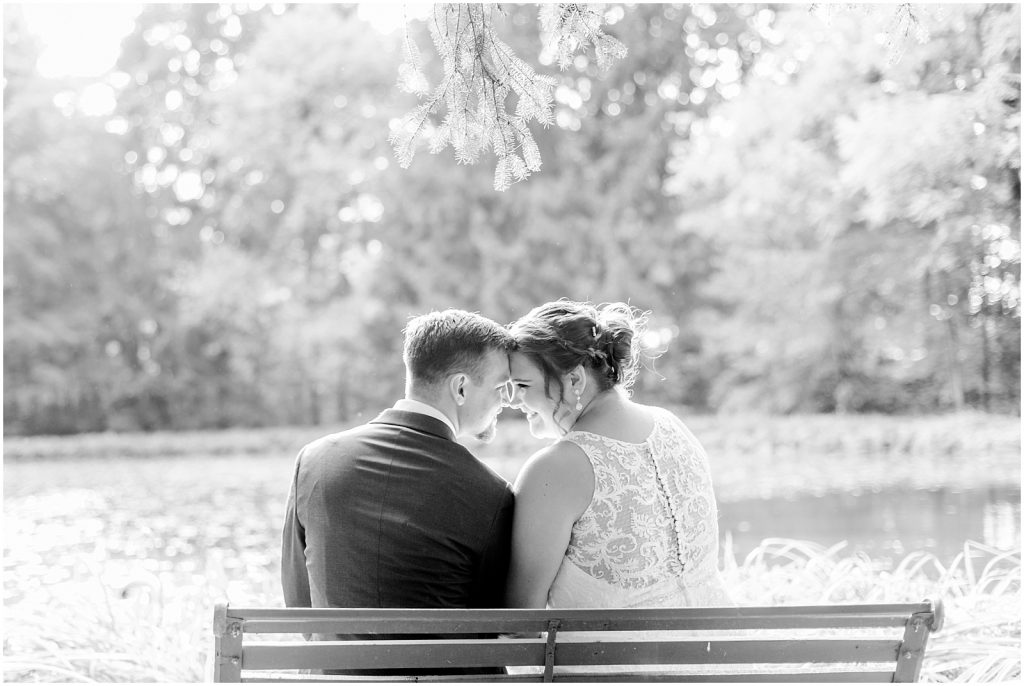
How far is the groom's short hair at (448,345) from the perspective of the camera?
188 centimetres

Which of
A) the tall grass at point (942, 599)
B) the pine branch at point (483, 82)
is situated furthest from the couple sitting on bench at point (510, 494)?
the tall grass at point (942, 599)

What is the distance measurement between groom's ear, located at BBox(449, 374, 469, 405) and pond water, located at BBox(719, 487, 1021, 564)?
19.9ft

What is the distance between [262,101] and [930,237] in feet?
36.2

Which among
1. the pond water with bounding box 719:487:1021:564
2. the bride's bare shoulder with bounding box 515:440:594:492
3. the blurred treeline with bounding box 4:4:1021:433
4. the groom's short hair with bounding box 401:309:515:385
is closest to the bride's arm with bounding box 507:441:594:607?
the bride's bare shoulder with bounding box 515:440:594:492

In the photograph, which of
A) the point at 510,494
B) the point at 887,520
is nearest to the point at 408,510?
the point at 510,494

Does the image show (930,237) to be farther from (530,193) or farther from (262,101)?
(262,101)

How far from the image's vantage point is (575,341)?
6.21ft

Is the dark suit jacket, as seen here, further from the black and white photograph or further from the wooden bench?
the wooden bench

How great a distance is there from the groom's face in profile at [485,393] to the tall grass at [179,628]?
1.23m

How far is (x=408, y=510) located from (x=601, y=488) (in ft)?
1.16

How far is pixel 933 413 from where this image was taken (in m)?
15.7

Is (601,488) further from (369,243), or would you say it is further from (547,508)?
(369,243)

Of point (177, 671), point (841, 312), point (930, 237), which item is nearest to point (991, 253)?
point (930, 237)

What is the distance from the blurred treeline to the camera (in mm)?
15836
